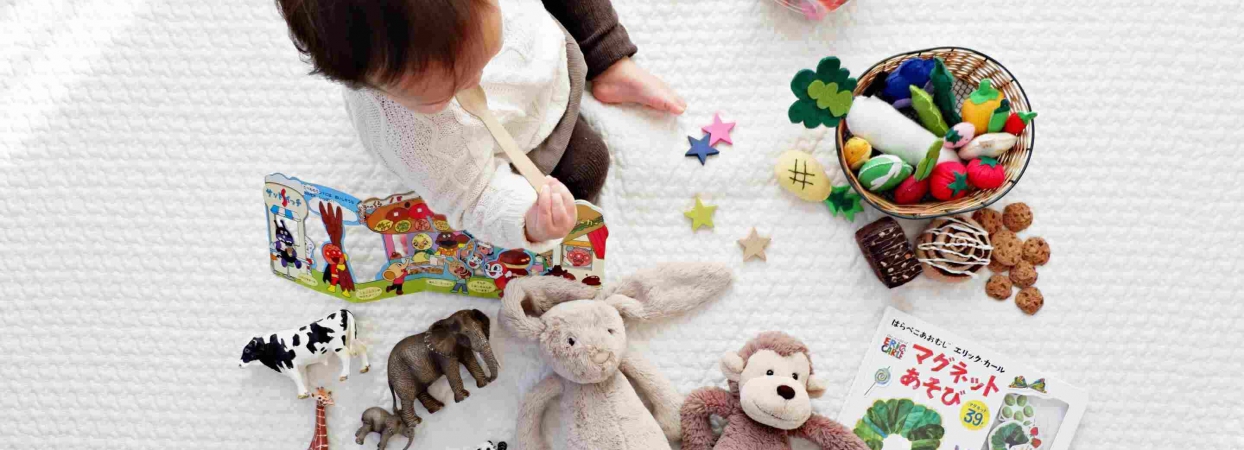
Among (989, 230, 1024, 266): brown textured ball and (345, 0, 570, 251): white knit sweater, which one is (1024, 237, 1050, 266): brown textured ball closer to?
(989, 230, 1024, 266): brown textured ball

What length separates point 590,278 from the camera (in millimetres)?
923

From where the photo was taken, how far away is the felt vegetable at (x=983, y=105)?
33.4 inches

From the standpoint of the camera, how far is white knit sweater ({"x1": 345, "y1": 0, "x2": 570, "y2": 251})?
692 mm

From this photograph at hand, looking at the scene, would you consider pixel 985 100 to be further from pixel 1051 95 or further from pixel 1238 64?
pixel 1238 64

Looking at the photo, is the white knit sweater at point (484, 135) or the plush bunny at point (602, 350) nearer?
the white knit sweater at point (484, 135)

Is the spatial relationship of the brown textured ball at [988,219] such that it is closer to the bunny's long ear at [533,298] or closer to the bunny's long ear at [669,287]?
the bunny's long ear at [669,287]

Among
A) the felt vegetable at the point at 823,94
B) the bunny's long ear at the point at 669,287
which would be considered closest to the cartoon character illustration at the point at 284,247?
the bunny's long ear at the point at 669,287

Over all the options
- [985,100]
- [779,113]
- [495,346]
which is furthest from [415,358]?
[985,100]

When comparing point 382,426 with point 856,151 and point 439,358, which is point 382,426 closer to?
point 439,358

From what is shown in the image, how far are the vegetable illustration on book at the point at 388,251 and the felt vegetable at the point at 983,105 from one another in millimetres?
415

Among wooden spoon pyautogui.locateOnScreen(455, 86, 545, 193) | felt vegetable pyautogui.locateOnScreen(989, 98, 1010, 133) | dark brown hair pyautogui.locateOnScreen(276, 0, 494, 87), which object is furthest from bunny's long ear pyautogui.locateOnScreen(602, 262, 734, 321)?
dark brown hair pyautogui.locateOnScreen(276, 0, 494, 87)

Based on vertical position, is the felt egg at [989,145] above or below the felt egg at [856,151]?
above

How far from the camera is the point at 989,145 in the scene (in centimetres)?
84

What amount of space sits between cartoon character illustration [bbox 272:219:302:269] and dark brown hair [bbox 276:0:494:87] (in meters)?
0.45
